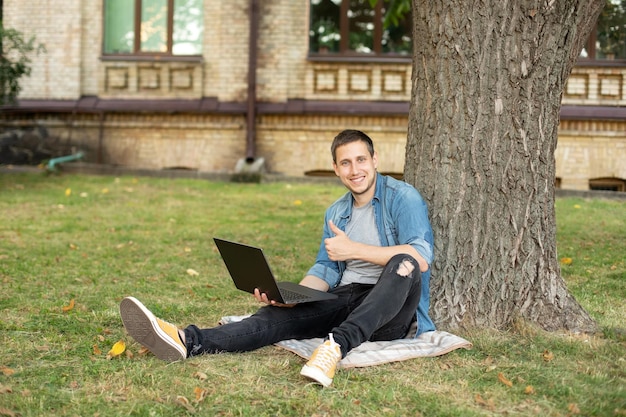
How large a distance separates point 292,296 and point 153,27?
11.6 meters

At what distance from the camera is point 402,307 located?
4383 mm

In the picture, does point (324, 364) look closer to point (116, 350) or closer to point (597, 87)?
point (116, 350)

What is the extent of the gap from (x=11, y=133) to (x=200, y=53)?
154 inches

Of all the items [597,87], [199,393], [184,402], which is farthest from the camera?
[597,87]

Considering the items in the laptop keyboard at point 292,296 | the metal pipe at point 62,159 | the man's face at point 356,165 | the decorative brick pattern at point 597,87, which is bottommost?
the laptop keyboard at point 292,296

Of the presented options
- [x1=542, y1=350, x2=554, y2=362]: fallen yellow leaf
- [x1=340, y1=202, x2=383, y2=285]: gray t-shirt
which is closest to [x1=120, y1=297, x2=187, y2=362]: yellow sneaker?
[x1=340, y1=202, x2=383, y2=285]: gray t-shirt

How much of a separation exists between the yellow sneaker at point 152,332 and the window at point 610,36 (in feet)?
38.4

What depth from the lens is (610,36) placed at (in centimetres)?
1388

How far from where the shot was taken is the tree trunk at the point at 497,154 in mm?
4641

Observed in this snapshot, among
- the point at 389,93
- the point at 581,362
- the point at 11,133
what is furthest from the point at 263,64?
the point at 581,362

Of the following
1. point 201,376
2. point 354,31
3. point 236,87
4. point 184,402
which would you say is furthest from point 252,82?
point 184,402

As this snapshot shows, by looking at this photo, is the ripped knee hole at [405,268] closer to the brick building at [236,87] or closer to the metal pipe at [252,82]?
the brick building at [236,87]

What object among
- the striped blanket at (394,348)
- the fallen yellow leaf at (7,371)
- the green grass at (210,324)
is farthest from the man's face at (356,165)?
the fallen yellow leaf at (7,371)

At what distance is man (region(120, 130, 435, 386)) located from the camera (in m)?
4.07
